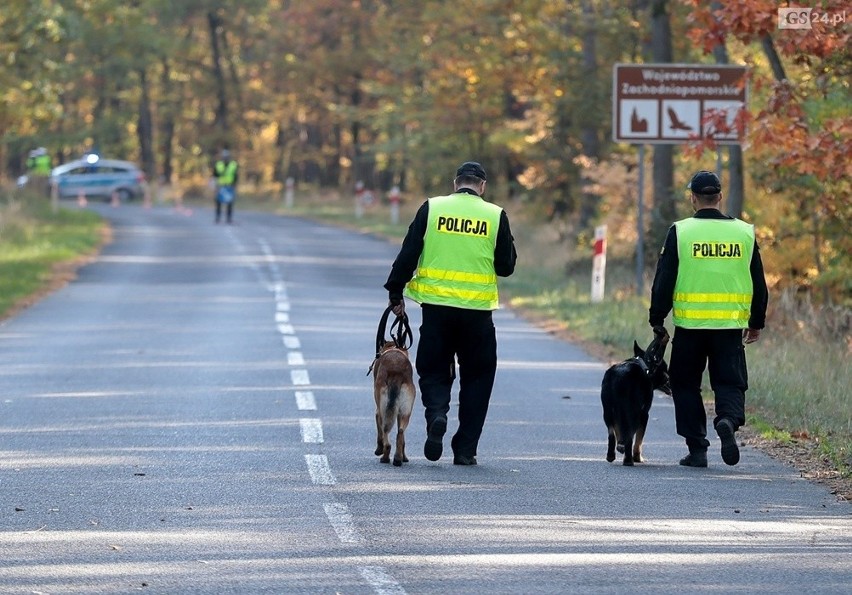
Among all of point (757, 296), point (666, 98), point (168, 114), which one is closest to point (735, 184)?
point (666, 98)

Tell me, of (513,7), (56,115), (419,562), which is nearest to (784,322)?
(419,562)

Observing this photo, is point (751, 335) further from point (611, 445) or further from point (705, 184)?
point (611, 445)

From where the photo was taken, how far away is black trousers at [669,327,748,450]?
10945 millimetres

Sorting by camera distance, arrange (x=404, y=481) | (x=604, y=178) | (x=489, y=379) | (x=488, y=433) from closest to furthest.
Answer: (x=404, y=481), (x=489, y=379), (x=488, y=433), (x=604, y=178)

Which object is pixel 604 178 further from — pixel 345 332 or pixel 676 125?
pixel 345 332

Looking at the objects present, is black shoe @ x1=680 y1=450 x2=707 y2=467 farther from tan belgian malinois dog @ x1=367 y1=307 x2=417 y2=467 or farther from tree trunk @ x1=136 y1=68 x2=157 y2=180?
tree trunk @ x1=136 y1=68 x2=157 y2=180

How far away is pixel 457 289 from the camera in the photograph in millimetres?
10695

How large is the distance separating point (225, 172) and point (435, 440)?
117ft

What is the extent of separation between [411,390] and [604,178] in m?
20.4

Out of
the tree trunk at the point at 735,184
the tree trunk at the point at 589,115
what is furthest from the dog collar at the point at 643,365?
the tree trunk at the point at 589,115

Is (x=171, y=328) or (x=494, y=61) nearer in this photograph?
(x=171, y=328)

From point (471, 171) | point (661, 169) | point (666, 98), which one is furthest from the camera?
point (661, 169)

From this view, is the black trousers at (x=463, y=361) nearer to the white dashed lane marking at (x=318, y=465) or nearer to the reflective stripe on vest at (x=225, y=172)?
the white dashed lane marking at (x=318, y=465)

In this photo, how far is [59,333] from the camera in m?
19.7
